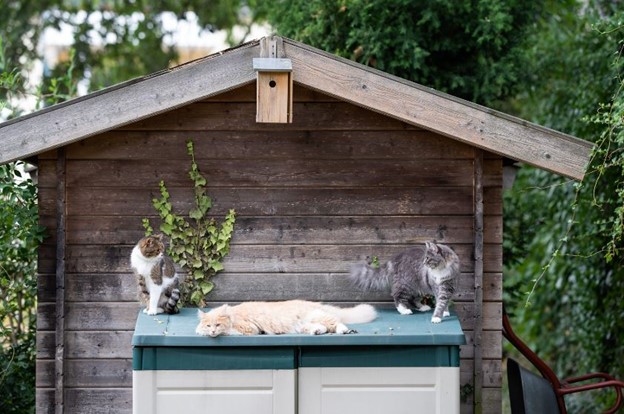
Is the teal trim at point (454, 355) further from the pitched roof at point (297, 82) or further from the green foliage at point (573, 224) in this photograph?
the green foliage at point (573, 224)

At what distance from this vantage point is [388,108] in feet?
17.9

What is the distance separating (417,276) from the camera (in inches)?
218

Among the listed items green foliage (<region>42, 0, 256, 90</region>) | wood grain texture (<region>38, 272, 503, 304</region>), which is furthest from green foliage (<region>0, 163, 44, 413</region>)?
green foliage (<region>42, 0, 256, 90</region>)

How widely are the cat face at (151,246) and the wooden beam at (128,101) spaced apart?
67 cm

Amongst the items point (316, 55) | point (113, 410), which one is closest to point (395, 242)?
point (316, 55)

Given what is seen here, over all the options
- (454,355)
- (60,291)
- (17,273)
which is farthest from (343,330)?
(17,273)

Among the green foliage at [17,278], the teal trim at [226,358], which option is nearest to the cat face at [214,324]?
the teal trim at [226,358]

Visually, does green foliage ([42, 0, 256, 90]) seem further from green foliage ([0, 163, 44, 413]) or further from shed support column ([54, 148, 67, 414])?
shed support column ([54, 148, 67, 414])

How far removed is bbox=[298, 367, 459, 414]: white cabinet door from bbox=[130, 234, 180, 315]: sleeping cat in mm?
950

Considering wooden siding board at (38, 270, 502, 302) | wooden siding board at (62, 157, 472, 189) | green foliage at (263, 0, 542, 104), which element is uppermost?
green foliage at (263, 0, 542, 104)

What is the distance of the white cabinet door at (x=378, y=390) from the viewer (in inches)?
197

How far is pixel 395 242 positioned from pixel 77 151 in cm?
195

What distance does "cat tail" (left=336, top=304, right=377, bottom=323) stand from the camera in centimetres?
532

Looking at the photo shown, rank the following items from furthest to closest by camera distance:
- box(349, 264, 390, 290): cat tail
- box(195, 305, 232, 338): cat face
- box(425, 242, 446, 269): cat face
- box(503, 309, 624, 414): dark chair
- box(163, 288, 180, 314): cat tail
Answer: box(503, 309, 624, 414): dark chair → box(349, 264, 390, 290): cat tail → box(163, 288, 180, 314): cat tail → box(425, 242, 446, 269): cat face → box(195, 305, 232, 338): cat face
